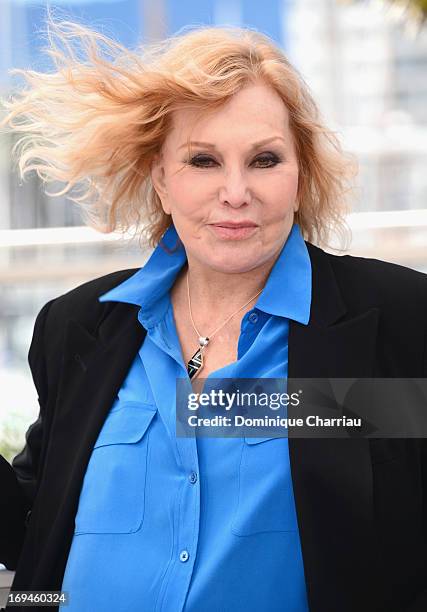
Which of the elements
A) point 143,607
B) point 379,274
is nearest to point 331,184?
point 379,274

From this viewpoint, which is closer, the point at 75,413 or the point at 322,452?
the point at 322,452

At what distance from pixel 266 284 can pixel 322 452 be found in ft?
1.37

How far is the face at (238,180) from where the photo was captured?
201 centimetres

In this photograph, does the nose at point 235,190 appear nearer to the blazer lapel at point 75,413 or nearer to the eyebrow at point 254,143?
the eyebrow at point 254,143

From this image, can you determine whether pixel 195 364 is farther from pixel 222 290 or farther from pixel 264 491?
pixel 264 491

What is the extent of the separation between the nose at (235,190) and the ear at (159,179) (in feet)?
0.91

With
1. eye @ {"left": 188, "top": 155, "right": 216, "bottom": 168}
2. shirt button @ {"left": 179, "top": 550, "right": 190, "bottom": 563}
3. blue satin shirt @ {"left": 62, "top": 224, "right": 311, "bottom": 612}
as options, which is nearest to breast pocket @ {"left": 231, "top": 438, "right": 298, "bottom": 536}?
blue satin shirt @ {"left": 62, "top": 224, "right": 311, "bottom": 612}

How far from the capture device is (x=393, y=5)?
774 centimetres

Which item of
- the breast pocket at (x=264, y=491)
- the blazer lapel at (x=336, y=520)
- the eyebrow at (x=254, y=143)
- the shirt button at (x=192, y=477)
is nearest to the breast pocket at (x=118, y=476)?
the shirt button at (x=192, y=477)

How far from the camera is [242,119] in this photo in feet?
6.62

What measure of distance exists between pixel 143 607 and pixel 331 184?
3.42ft

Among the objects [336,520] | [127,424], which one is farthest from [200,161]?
[336,520]

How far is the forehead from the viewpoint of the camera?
2.01 m

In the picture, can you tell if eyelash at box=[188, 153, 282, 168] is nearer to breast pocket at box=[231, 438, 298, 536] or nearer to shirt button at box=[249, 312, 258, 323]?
shirt button at box=[249, 312, 258, 323]
